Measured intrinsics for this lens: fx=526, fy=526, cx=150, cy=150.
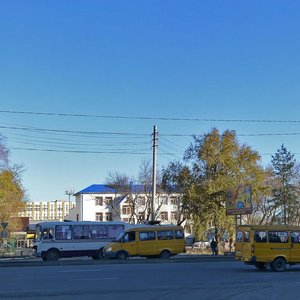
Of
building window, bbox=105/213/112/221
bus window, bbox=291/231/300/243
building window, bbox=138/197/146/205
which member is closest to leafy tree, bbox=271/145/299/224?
building window, bbox=138/197/146/205

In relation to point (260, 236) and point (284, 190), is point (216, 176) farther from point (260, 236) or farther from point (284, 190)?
point (260, 236)

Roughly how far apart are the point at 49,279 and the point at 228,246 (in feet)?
110

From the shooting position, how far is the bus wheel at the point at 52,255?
3418 cm

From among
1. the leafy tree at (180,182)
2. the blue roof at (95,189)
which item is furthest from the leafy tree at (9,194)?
the blue roof at (95,189)

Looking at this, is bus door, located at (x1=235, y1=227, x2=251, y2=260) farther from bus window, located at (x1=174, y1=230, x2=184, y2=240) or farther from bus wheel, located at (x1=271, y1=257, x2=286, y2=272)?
bus window, located at (x1=174, y1=230, x2=184, y2=240)

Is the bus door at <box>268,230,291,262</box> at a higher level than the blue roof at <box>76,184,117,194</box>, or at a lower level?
lower

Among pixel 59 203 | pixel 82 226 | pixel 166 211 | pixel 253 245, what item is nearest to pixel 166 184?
pixel 82 226

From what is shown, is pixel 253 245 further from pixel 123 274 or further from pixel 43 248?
pixel 43 248

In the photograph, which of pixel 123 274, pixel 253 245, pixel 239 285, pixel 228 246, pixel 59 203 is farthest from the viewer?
pixel 59 203

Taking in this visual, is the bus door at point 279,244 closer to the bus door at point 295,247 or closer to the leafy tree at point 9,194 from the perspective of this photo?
the bus door at point 295,247

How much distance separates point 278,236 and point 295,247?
0.96 metres

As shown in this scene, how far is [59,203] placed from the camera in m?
169

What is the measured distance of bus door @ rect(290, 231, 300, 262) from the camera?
24.0 meters

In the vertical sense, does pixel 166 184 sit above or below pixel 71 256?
above
